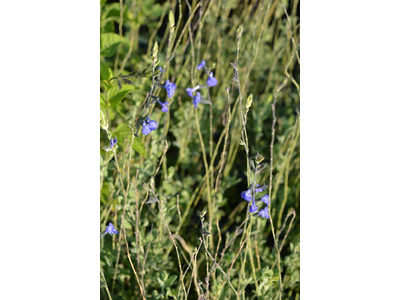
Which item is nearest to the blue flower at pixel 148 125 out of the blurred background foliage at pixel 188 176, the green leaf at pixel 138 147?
the blurred background foliage at pixel 188 176

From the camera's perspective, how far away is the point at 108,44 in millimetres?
1394

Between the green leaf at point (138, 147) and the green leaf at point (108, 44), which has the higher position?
the green leaf at point (108, 44)

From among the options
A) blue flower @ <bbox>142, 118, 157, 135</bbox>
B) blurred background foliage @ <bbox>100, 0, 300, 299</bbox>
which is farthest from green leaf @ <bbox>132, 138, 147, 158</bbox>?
blue flower @ <bbox>142, 118, 157, 135</bbox>

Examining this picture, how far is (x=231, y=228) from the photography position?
164cm

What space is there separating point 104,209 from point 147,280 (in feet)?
0.94

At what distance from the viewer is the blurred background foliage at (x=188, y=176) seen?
1.21 m

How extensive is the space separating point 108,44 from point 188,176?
2.02ft

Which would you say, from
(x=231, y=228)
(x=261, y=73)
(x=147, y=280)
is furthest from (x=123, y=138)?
(x=261, y=73)

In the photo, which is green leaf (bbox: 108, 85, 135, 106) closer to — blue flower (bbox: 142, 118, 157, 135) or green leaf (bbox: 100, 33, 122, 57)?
green leaf (bbox: 100, 33, 122, 57)

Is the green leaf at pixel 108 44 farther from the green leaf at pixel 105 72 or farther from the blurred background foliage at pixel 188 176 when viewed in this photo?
the green leaf at pixel 105 72

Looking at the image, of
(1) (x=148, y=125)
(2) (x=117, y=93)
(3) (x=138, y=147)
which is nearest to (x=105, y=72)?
(2) (x=117, y=93)

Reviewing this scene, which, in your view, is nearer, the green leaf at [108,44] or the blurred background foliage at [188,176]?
the blurred background foliage at [188,176]

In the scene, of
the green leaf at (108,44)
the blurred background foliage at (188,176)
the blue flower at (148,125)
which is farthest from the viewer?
the green leaf at (108,44)
